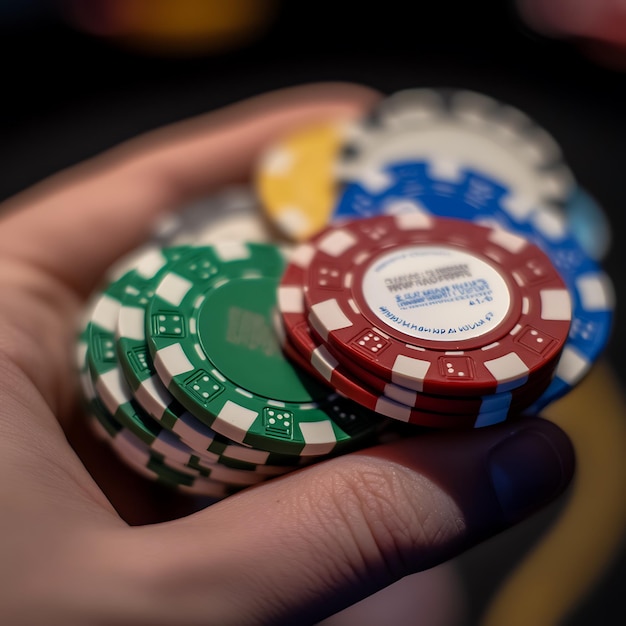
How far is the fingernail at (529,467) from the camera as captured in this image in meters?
1.47

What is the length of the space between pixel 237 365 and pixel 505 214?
0.89 meters

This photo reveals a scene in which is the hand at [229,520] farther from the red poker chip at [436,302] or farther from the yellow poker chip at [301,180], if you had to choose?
the yellow poker chip at [301,180]

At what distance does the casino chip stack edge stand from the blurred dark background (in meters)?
1.64

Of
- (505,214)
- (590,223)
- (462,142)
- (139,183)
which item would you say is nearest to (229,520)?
(505,214)

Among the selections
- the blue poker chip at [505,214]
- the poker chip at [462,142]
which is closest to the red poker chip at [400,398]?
the blue poker chip at [505,214]

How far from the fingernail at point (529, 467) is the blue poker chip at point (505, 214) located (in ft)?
0.66

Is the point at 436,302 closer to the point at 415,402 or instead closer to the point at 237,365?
the point at 415,402

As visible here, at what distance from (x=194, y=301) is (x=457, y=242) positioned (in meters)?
0.63

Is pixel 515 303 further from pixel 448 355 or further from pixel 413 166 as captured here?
pixel 413 166

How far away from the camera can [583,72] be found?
3564 mm

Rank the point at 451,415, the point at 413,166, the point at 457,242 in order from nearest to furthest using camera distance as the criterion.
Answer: the point at 451,415 → the point at 457,242 → the point at 413,166

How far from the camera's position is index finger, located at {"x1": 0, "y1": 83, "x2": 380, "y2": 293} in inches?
86.0

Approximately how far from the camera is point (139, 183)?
245 cm

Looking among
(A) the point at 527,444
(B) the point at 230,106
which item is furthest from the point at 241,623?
(B) the point at 230,106
